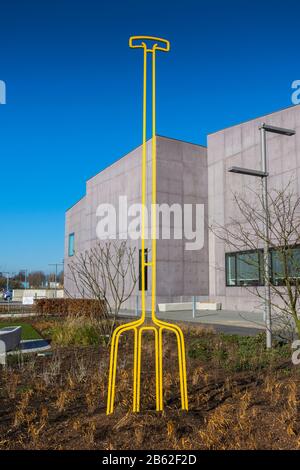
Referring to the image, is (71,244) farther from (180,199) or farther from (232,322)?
(232,322)

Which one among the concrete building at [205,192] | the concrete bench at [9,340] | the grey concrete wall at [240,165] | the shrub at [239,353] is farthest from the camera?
the concrete building at [205,192]

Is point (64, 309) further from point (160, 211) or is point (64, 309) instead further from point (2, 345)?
point (2, 345)

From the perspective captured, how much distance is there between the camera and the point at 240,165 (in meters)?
24.4

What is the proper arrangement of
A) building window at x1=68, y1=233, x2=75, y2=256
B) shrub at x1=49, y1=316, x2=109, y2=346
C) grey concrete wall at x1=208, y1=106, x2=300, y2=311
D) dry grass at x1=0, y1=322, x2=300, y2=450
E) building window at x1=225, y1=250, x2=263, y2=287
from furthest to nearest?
1. building window at x1=68, y1=233, x2=75, y2=256
2. building window at x1=225, y1=250, x2=263, y2=287
3. grey concrete wall at x1=208, y1=106, x2=300, y2=311
4. shrub at x1=49, y1=316, x2=109, y2=346
5. dry grass at x1=0, y1=322, x2=300, y2=450

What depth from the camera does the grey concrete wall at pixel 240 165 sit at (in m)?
21.5

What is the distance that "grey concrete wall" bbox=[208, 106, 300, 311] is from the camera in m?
21.5

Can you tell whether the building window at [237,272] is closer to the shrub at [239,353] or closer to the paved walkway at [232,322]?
the paved walkway at [232,322]

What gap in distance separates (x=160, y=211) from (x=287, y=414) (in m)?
22.5

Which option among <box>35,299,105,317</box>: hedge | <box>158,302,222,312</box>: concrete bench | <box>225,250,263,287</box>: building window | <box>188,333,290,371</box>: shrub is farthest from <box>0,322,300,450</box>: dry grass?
<box>158,302,222,312</box>: concrete bench

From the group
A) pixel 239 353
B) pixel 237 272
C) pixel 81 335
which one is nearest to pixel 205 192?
pixel 237 272

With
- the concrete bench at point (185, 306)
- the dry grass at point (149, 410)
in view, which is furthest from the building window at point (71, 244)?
the dry grass at point (149, 410)

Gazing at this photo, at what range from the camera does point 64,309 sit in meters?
19.8

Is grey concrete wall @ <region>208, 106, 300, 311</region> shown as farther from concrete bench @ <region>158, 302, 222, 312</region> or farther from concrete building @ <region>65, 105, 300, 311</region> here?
concrete bench @ <region>158, 302, 222, 312</region>
